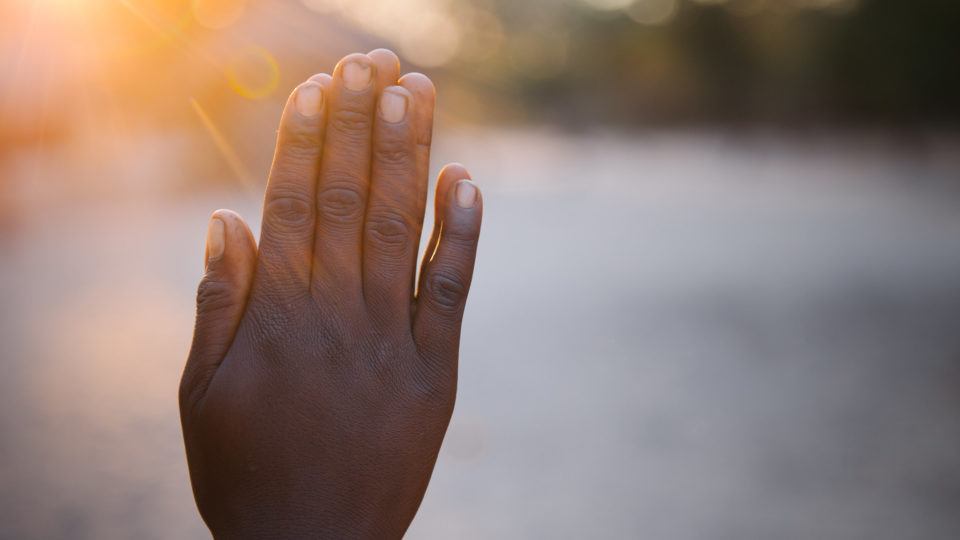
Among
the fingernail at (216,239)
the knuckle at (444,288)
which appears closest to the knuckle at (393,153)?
the knuckle at (444,288)

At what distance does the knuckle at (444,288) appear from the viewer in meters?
1.78

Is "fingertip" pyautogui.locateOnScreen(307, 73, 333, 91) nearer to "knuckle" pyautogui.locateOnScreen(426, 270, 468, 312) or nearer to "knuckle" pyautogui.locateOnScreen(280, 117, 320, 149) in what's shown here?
"knuckle" pyautogui.locateOnScreen(280, 117, 320, 149)

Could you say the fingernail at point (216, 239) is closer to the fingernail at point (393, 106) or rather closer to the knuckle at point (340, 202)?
the knuckle at point (340, 202)

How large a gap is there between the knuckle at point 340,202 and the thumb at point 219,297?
185 mm

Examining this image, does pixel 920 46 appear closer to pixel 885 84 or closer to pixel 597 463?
pixel 885 84

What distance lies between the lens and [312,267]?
179cm

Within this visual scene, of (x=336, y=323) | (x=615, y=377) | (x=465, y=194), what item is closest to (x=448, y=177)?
(x=465, y=194)

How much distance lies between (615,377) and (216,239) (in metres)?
3.27

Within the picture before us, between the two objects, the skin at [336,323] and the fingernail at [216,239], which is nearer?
the skin at [336,323]

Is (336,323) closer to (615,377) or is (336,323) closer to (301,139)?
(301,139)

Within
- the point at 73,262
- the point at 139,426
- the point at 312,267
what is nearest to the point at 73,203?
the point at 73,262

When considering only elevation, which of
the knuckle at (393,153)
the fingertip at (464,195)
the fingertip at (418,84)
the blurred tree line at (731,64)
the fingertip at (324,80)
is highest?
the blurred tree line at (731,64)

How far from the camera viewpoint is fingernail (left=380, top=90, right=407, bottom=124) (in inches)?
66.7

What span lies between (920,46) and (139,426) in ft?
49.2
